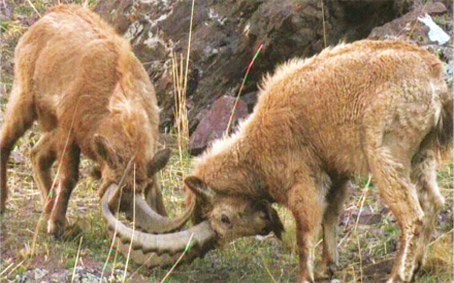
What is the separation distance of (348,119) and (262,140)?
2.41ft

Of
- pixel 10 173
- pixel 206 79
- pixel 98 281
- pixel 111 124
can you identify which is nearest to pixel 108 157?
pixel 111 124

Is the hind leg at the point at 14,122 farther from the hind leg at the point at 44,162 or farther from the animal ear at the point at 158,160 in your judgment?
the animal ear at the point at 158,160

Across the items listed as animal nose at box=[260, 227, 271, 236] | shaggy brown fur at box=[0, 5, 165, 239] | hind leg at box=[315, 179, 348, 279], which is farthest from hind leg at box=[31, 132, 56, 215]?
hind leg at box=[315, 179, 348, 279]

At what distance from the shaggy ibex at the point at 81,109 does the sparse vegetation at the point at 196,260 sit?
1.02 feet

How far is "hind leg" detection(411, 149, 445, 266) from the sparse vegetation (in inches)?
13.7

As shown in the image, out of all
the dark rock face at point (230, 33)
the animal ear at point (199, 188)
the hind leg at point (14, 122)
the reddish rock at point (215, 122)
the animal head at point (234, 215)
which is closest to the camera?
the animal ear at point (199, 188)

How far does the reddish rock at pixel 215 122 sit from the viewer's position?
37.6 ft

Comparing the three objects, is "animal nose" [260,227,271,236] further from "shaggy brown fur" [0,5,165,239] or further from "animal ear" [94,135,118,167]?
"animal ear" [94,135,118,167]

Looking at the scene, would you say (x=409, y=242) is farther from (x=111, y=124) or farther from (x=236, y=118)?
(x=236, y=118)

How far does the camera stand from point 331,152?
28.5 feet

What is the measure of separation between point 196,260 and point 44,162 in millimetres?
1670

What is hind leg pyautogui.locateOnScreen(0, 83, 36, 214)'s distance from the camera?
9.62 metres

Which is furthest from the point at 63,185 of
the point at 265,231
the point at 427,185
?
the point at 427,185

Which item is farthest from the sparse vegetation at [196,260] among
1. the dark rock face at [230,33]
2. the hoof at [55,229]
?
the dark rock face at [230,33]
